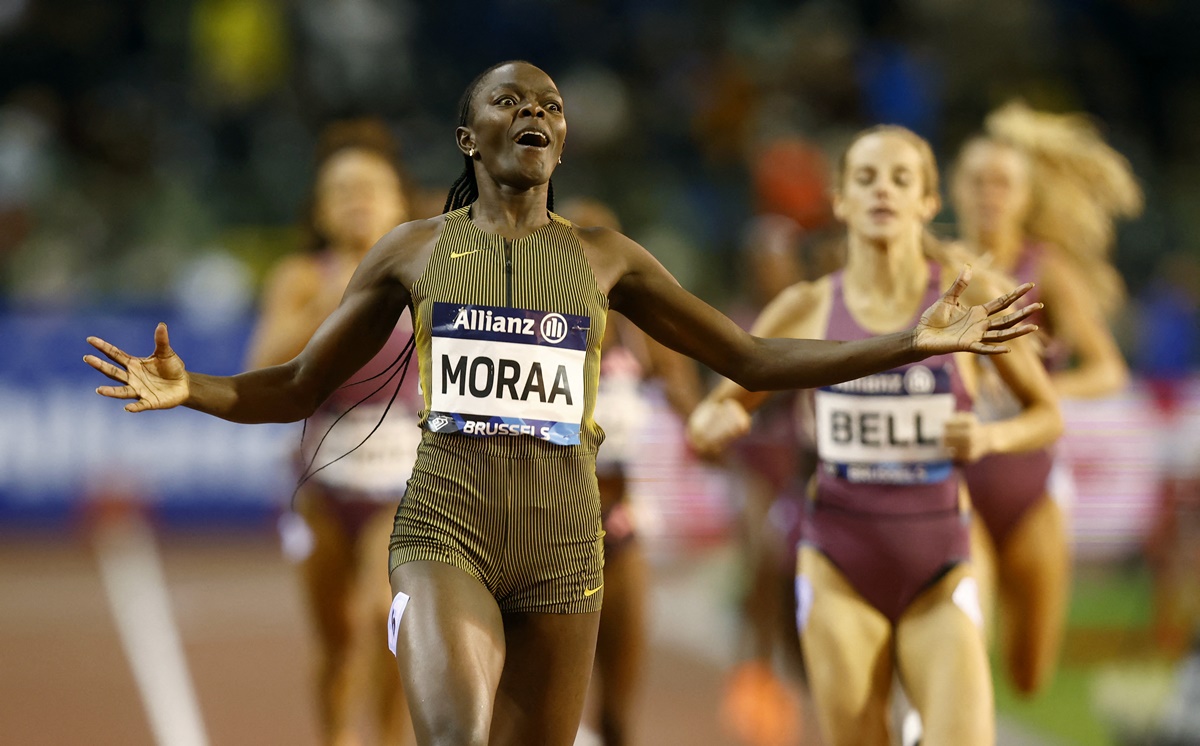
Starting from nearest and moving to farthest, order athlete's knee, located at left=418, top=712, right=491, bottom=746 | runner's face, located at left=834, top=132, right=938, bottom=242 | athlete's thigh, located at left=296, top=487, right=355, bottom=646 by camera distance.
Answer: athlete's knee, located at left=418, top=712, right=491, bottom=746, runner's face, located at left=834, top=132, right=938, bottom=242, athlete's thigh, located at left=296, top=487, right=355, bottom=646

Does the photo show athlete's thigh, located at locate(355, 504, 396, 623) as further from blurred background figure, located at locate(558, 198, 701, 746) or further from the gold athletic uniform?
the gold athletic uniform

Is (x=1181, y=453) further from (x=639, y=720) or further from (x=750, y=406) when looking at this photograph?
(x=750, y=406)

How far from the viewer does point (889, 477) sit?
17.3ft

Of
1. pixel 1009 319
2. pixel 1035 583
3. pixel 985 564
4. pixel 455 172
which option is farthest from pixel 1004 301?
pixel 455 172

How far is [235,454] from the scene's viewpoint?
14680 millimetres

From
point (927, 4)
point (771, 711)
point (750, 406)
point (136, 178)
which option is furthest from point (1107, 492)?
point (136, 178)

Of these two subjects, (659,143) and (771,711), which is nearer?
(771,711)

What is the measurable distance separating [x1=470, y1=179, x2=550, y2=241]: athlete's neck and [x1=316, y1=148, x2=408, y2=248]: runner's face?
9.15 feet

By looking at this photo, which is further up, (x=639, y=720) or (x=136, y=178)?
(x=136, y=178)

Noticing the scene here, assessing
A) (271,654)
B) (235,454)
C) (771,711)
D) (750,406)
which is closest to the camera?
(750,406)

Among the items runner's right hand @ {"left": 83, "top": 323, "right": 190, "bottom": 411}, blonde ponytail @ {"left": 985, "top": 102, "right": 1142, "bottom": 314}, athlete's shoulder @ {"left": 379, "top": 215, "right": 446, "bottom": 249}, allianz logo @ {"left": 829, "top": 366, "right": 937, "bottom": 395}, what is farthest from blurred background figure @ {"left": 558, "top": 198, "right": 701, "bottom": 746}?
runner's right hand @ {"left": 83, "top": 323, "right": 190, "bottom": 411}

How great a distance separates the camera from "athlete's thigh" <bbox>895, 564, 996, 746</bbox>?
470 centimetres

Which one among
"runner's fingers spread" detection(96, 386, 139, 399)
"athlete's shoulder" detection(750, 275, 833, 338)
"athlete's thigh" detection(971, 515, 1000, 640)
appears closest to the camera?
"runner's fingers spread" detection(96, 386, 139, 399)

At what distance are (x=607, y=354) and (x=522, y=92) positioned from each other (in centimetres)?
275
